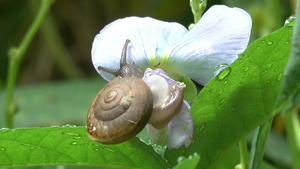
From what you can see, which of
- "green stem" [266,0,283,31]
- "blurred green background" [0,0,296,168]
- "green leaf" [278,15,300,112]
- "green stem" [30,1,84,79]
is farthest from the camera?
"green stem" [30,1,84,79]

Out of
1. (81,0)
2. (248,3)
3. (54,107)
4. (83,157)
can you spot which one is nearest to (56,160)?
(83,157)

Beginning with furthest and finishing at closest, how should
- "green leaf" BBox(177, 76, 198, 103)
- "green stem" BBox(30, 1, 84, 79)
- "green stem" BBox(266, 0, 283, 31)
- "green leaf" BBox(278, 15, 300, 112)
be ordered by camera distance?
"green stem" BBox(30, 1, 84, 79) < "green stem" BBox(266, 0, 283, 31) < "green leaf" BBox(177, 76, 198, 103) < "green leaf" BBox(278, 15, 300, 112)

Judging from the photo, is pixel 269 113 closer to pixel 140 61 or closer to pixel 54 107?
pixel 140 61

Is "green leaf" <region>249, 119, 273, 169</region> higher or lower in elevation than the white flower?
lower

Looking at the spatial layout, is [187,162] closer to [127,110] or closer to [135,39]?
[127,110]

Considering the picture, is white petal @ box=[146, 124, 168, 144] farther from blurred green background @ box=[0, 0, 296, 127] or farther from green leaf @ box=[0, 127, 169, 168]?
blurred green background @ box=[0, 0, 296, 127]

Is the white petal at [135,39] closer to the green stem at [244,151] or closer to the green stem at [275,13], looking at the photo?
the green stem at [244,151]

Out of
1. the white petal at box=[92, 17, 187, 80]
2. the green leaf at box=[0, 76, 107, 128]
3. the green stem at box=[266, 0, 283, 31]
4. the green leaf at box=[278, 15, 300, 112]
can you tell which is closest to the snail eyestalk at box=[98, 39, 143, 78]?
the white petal at box=[92, 17, 187, 80]

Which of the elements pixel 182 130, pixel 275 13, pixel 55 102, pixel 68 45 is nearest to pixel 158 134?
pixel 182 130
